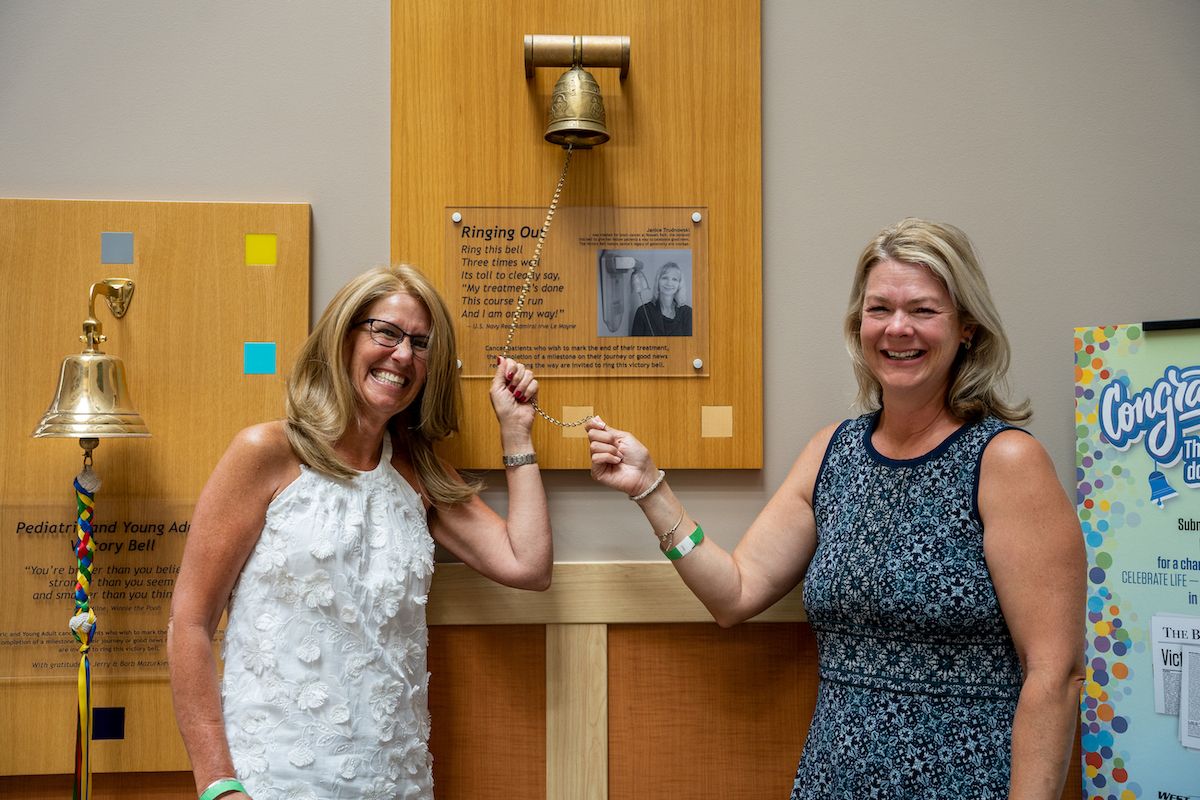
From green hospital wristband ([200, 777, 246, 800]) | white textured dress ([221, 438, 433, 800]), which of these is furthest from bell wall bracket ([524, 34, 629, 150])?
green hospital wristband ([200, 777, 246, 800])

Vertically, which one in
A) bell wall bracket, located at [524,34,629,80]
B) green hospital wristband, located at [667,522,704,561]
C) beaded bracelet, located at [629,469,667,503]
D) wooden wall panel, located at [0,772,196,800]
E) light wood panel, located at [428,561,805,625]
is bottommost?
wooden wall panel, located at [0,772,196,800]

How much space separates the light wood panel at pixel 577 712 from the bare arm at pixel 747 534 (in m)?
0.32

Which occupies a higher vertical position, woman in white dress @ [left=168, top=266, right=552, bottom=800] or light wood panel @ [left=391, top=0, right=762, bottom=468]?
light wood panel @ [left=391, top=0, right=762, bottom=468]

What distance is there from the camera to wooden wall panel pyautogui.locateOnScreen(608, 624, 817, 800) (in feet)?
6.43

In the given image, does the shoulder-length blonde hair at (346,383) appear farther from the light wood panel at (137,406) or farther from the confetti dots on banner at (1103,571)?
the confetti dots on banner at (1103,571)

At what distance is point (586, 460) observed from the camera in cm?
199

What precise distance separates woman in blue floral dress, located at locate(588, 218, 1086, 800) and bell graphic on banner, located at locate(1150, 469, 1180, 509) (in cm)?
43

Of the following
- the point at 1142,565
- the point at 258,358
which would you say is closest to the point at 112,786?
the point at 258,358

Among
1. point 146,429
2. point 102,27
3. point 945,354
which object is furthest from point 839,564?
point 102,27

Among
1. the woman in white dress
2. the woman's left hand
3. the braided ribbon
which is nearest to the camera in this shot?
the woman in white dress

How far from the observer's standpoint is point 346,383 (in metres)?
1.65

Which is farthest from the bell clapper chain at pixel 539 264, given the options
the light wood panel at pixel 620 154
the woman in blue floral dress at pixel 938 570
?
the woman in blue floral dress at pixel 938 570

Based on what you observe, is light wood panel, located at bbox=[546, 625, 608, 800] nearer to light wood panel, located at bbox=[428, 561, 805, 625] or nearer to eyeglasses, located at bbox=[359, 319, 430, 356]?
light wood panel, located at bbox=[428, 561, 805, 625]

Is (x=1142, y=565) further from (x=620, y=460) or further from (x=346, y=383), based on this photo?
(x=346, y=383)
